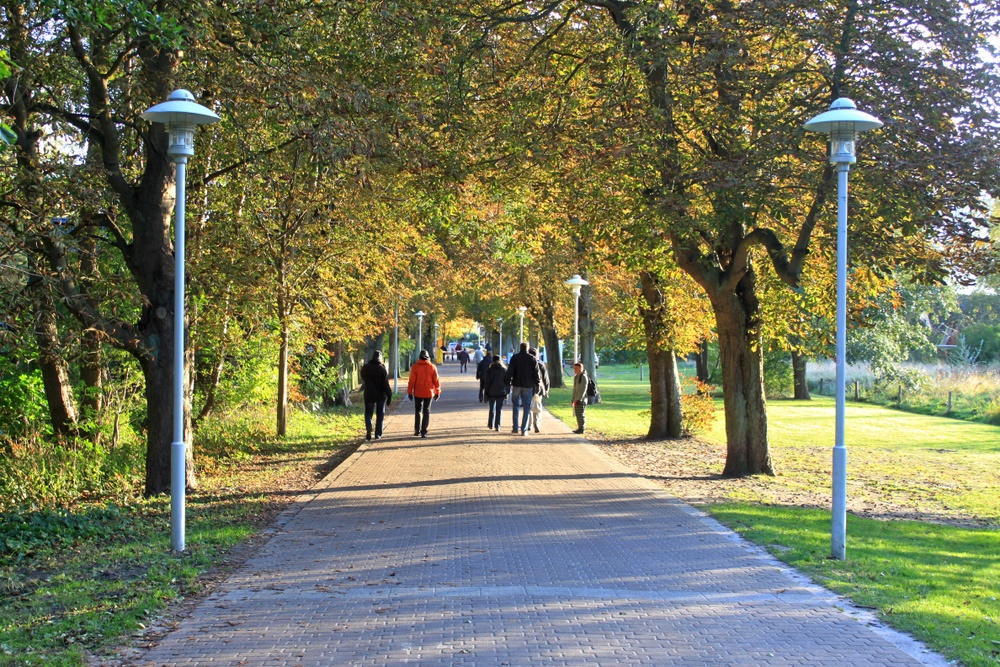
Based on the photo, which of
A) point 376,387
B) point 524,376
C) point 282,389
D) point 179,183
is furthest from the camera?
point 282,389

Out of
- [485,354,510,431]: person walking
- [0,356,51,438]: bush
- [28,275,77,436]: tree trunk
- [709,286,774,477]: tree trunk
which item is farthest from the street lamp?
[0,356,51,438]: bush

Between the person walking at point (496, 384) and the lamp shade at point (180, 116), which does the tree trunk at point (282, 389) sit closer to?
the person walking at point (496, 384)

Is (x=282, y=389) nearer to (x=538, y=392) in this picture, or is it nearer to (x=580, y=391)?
(x=538, y=392)

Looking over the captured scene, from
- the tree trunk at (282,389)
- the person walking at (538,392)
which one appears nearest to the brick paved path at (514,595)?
the person walking at (538,392)

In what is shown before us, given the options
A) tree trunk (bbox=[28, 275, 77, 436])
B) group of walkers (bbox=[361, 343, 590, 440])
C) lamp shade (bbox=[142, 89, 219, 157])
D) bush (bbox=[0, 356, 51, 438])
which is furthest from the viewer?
group of walkers (bbox=[361, 343, 590, 440])

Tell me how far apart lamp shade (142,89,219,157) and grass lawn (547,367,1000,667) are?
6.29 metres

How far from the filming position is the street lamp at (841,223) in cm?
828

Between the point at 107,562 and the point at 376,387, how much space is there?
10.9 meters

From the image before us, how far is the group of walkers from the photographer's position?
1877 cm

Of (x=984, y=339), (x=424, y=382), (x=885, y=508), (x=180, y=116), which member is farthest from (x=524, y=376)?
(x=984, y=339)

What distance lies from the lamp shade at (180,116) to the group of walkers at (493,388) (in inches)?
394

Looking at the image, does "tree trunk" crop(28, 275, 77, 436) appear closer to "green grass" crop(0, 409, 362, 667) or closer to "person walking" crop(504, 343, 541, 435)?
"green grass" crop(0, 409, 362, 667)

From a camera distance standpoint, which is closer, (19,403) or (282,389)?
(19,403)

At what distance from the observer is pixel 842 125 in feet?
27.7
